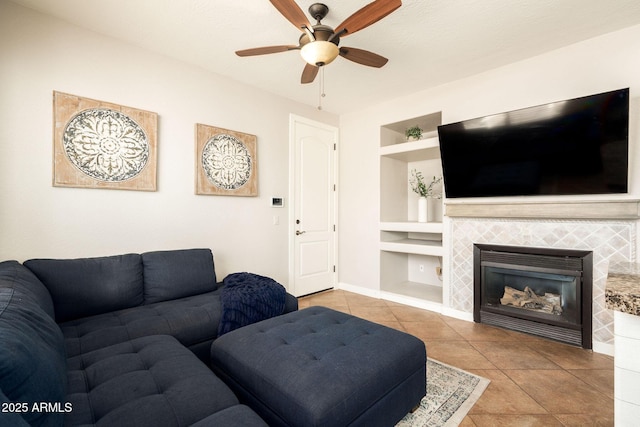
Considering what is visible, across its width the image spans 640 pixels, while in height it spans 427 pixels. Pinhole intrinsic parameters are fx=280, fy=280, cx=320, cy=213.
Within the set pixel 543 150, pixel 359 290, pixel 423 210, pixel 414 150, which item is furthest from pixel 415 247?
pixel 543 150

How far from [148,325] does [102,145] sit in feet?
5.11

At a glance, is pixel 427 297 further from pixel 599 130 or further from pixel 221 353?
pixel 221 353

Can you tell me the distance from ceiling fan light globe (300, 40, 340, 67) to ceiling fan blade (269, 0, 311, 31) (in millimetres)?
119

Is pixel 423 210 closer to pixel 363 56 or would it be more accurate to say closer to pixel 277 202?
pixel 277 202

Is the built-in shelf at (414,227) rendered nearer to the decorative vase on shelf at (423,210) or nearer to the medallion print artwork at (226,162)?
the decorative vase on shelf at (423,210)

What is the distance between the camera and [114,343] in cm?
162

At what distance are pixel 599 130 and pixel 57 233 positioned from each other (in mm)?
4399

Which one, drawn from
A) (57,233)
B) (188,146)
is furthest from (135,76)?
(57,233)

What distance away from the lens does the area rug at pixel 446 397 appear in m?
1.60

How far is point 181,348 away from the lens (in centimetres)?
153

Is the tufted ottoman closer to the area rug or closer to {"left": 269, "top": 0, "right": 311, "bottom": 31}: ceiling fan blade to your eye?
the area rug

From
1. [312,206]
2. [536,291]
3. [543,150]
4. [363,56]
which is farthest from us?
[312,206]

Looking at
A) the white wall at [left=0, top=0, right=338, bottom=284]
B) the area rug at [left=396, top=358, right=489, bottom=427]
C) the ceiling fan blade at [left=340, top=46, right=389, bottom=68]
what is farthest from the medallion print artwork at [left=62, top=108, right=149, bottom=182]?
the area rug at [left=396, top=358, right=489, bottom=427]

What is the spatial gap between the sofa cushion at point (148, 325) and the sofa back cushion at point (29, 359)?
0.52 meters
